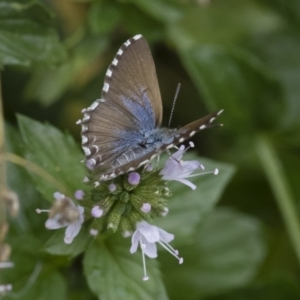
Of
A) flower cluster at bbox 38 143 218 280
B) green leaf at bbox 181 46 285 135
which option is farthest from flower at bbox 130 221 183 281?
green leaf at bbox 181 46 285 135

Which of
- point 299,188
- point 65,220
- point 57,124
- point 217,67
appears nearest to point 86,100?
point 57,124

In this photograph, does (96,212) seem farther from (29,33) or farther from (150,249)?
(29,33)

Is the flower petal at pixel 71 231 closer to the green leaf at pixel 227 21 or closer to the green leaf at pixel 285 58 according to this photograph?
the green leaf at pixel 227 21

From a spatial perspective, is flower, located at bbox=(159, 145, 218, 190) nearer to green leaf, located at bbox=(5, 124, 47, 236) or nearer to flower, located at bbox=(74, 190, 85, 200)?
flower, located at bbox=(74, 190, 85, 200)

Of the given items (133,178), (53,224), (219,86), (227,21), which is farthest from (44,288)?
(227,21)

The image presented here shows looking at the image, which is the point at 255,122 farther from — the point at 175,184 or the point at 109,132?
the point at 109,132

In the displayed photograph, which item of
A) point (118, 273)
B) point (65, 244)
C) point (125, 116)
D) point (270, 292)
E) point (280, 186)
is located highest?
point (125, 116)
